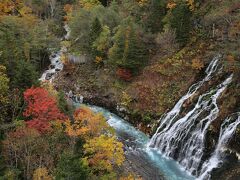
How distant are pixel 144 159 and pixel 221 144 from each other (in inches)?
304

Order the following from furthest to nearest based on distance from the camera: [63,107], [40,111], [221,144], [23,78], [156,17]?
1. [156,17]
2. [23,78]
3. [63,107]
4. [221,144]
5. [40,111]

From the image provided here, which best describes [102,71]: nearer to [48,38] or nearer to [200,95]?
[48,38]

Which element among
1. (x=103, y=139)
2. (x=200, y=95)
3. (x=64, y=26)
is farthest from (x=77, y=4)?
(x=103, y=139)

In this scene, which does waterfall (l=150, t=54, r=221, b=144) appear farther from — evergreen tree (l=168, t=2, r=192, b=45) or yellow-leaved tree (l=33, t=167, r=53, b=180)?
yellow-leaved tree (l=33, t=167, r=53, b=180)

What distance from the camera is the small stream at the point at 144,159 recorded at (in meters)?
36.8

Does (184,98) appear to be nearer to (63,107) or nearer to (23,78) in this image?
(63,107)

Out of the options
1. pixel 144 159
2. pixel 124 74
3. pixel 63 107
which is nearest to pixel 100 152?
pixel 144 159

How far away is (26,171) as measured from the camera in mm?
30438

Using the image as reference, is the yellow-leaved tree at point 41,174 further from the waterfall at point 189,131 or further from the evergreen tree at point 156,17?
the evergreen tree at point 156,17

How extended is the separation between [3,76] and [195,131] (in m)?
19.8

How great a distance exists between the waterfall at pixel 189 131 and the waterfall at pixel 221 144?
0.95 metres

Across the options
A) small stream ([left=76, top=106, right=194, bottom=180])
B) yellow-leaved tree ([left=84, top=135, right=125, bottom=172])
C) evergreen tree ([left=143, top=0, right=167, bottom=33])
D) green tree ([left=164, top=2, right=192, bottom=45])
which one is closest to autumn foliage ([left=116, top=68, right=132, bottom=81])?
small stream ([left=76, top=106, right=194, bottom=180])

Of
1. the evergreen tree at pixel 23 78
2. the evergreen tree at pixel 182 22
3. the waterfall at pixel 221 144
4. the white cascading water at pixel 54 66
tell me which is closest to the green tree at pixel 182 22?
the evergreen tree at pixel 182 22

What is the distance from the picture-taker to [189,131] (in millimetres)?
40625
